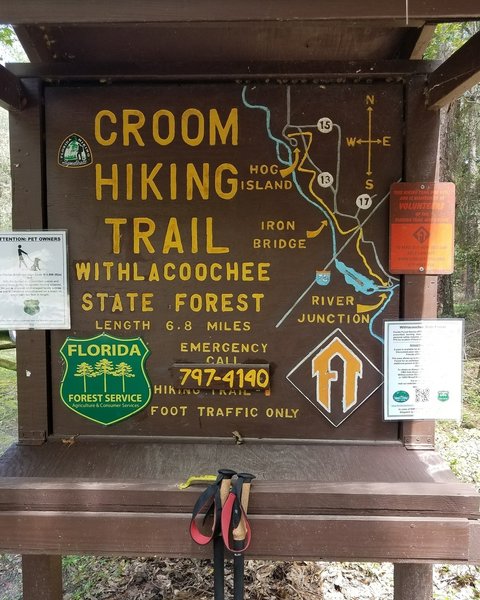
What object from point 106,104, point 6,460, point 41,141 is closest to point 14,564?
point 6,460

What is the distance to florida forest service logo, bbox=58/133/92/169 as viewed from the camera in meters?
2.06

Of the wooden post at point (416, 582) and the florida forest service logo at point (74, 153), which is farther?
the florida forest service logo at point (74, 153)

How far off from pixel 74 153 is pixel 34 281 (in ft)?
1.99

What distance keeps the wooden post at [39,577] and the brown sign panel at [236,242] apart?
0.54m

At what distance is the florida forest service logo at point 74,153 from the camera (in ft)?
6.75

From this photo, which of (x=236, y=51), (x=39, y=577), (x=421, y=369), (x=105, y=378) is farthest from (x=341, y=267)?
(x=39, y=577)

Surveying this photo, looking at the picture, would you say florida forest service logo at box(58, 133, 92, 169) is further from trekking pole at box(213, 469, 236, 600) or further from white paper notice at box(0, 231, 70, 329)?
trekking pole at box(213, 469, 236, 600)

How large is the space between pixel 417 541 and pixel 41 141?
222 centimetres

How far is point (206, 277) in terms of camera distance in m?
2.07

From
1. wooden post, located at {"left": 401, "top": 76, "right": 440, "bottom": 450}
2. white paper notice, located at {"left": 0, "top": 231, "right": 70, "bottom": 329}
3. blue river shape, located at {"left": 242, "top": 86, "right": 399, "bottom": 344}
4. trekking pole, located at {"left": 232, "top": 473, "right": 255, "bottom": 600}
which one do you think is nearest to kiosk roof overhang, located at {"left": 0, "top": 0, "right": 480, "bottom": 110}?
wooden post, located at {"left": 401, "top": 76, "right": 440, "bottom": 450}

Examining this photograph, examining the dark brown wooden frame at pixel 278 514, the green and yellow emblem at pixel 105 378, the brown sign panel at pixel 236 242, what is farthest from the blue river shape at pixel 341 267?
the green and yellow emblem at pixel 105 378

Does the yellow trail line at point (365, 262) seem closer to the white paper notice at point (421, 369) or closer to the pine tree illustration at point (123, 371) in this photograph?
the white paper notice at point (421, 369)

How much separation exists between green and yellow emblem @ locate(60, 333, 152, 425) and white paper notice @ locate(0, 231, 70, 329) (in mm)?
151

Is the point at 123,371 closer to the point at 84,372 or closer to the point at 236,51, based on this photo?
the point at 84,372
